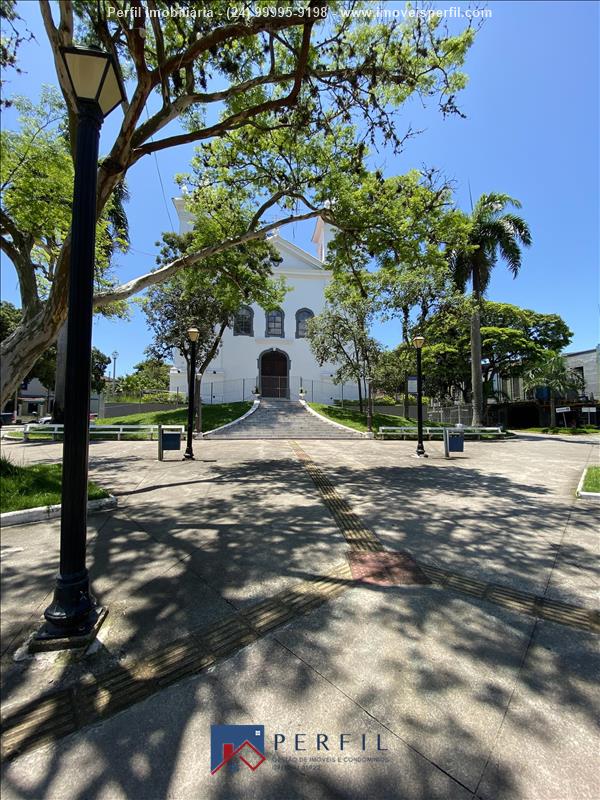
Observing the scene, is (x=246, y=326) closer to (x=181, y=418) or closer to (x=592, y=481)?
(x=181, y=418)

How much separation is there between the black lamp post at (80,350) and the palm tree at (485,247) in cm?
2096

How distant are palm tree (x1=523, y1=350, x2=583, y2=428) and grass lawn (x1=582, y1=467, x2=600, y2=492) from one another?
26.8m

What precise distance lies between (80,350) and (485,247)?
76.7 feet

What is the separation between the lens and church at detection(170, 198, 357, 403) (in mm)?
32406

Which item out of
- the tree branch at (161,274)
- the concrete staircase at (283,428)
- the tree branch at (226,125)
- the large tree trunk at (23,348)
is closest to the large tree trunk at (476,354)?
the concrete staircase at (283,428)

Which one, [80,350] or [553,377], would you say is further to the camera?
[553,377]

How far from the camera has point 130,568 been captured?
338 centimetres

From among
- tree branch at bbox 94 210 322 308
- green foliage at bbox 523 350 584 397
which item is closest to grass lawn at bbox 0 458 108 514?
tree branch at bbox 94 210 322 308

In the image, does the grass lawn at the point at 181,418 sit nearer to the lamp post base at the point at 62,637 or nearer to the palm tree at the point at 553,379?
the lamp post base at the point at 62,637

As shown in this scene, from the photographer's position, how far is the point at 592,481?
7523 millimetres

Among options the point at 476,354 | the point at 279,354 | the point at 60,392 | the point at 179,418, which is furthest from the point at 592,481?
the point at 279,354

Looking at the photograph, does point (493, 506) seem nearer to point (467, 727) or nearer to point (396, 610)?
point (396, 610)

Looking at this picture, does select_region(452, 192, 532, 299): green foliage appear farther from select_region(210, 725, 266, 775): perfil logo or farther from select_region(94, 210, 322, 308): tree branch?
select_region(210, 725, 266, 775): perfil logo

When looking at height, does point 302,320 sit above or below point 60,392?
above
